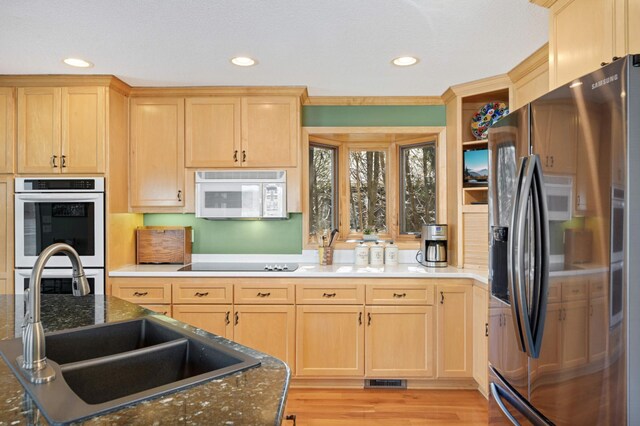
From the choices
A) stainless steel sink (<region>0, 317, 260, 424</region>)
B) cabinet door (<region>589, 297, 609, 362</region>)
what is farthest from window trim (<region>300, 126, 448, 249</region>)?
cabinet door (<region>589, 297, 609, 362</region>)

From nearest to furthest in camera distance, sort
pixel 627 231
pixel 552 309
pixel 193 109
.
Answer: pixel 627 231
pixel 552 309
pixel 193 109

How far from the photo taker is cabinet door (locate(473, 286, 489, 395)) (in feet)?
9.46

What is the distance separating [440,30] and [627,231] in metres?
1.64

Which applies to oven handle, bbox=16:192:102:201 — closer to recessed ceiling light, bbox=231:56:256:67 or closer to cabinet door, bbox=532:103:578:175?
recessed ceiling light, bbox=231:56:256:67

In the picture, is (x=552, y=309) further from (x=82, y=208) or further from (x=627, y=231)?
(x=82, y=208)

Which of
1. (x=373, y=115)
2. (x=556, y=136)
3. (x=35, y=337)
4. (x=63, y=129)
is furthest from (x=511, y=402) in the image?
(x=63, y=129)

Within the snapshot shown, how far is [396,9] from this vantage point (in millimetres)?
2074

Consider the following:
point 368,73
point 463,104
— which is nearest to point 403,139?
point 463,104

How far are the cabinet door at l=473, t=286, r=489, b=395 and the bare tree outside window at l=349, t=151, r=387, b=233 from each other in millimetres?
1185

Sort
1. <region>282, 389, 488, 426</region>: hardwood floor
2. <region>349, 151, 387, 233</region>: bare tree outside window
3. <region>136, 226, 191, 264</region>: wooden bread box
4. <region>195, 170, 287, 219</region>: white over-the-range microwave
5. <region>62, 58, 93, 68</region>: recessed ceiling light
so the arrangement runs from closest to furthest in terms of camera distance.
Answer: <region>282, 389, 488, 426</region>: hardwood floor, <region>62, 58, 93, 68</region>: recessed ceiling light, <region>195, 170, 287, 219</region>: white over-the-range microwave, <region>136, 226, 191, 264</region>: wooden bread box, <region>349, 151, 387, 233</region>: bare tree outside window

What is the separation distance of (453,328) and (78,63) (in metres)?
3.27

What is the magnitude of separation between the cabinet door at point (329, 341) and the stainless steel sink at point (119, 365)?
1744 millimetres

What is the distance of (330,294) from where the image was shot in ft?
10.1

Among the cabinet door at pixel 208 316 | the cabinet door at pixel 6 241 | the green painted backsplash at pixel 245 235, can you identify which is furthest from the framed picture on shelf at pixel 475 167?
the cabinet door at pixel 6 241
